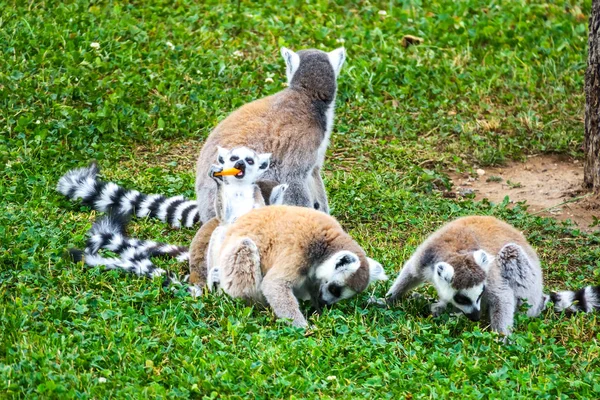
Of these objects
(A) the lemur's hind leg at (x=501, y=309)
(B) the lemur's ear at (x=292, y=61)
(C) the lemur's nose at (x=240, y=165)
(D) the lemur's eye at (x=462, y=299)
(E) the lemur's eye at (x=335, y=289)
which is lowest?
(A) the lemur's hind leg at (x=501, y=309)

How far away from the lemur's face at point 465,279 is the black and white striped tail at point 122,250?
169 centimetres

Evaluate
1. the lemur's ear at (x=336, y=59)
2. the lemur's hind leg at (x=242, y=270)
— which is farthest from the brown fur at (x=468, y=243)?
the lemur's ear at (x=336, y=59)

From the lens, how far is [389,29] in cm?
1030

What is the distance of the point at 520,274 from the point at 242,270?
68.9 inches

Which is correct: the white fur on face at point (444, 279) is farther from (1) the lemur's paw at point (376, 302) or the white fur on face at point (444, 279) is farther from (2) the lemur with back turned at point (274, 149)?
(2) the lemur with back turned at point (274, 149)

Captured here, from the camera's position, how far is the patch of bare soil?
7.54 metres

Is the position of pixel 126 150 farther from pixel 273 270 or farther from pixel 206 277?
pixel 273 270

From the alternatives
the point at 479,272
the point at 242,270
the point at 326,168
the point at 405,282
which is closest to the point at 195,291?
the point at 242,270

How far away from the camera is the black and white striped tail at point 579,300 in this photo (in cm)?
552

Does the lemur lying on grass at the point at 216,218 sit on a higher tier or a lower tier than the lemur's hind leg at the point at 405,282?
higher

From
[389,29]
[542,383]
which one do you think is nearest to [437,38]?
[389,29]

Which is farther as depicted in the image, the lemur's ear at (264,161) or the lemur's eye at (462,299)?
the lemur's ear at (264,161)

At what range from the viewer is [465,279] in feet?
16.8

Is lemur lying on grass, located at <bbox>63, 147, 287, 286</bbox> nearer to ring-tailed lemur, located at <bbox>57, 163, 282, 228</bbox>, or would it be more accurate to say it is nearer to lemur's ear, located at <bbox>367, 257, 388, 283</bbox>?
ring-tailed lemur, located at <bbox>57, 163, 282, 228</bbox>
